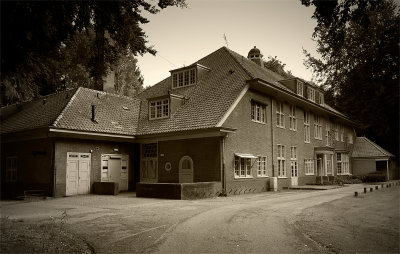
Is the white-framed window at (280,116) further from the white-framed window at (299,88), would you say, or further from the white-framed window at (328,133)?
the white-framed window at (328,133)

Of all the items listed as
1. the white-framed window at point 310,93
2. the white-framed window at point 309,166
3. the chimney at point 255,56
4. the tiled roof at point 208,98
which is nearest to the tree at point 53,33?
the tiled roof at point 208,98

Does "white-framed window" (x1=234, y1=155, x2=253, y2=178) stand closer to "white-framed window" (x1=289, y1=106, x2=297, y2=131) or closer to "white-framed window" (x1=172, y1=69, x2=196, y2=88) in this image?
"white-framed window" (x1=172, y1=69, x2=196, y2=88)

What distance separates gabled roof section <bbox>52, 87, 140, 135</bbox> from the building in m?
0.09

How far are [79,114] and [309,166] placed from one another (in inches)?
→ 769

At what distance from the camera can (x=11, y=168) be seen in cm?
2494

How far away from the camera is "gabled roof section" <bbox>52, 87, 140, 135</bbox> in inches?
866

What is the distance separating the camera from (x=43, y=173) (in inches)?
853

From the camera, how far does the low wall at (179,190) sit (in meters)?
18.1

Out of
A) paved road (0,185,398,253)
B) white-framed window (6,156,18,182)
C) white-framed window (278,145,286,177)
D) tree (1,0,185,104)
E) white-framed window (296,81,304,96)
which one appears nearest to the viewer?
tree (1,0,185,104)

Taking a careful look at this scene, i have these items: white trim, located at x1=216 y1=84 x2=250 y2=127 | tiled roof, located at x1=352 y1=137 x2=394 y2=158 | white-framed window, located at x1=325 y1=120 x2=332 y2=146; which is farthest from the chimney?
tiled roof, located at x1=352 y1=137 x2=394 y2=158

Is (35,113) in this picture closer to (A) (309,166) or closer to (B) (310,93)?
(A) (309,166)

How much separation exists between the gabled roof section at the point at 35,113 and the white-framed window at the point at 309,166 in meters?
19.4

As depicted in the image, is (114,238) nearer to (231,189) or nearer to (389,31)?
(389,31)

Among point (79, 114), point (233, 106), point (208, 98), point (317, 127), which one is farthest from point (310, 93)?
point (79, 114)
